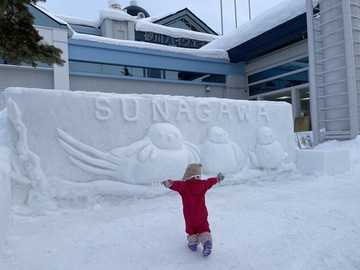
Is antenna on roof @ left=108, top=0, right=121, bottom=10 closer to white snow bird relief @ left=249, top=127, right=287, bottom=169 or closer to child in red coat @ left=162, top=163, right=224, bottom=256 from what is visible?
white snow bird relief @ left=249, top=127, right=287, bottom=169

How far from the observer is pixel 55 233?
3.29 metres

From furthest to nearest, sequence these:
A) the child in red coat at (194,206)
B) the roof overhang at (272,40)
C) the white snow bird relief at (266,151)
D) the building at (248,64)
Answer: the roof overhang at (272,40), the building at (248,64), the white snow bird relief at (266,151), the child in red coat at (194,206)

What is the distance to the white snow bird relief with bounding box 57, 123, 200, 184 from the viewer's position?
445 centimetres

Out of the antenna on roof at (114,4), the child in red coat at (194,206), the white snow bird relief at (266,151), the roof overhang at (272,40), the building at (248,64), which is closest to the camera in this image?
the child in red coat at (194,206)

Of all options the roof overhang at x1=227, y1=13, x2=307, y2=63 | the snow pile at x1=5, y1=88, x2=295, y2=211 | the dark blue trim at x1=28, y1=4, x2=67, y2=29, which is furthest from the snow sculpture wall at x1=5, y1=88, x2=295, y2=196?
the dark blue trim at x1=28, y1=4, x2=67, y2=29

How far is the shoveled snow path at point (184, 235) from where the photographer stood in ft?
8.58

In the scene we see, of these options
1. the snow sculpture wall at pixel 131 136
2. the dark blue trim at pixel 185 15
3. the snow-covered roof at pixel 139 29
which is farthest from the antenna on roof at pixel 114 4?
the snow sculpture wall at pixel 131 136

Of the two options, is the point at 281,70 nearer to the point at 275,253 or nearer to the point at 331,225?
the point at 331,225

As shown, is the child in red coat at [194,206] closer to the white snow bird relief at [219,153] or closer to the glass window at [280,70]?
the white snow bird relief at [219,153]

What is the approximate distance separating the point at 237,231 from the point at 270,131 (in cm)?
355

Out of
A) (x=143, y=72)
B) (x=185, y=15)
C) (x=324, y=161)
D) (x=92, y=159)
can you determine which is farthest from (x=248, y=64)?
(x=92, y=159)

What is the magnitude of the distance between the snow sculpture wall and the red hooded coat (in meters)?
2.02

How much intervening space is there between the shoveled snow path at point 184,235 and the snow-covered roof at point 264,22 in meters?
10.0

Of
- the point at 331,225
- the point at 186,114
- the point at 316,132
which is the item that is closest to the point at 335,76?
the point at 316,132
